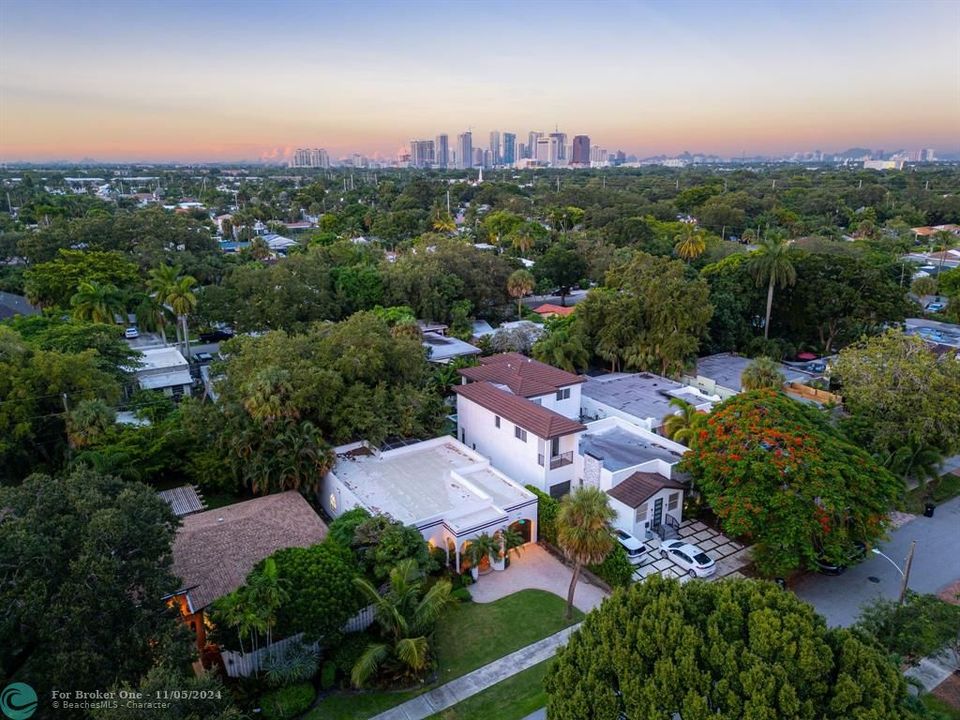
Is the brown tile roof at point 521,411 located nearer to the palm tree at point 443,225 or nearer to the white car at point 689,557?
the white car at point 689,557

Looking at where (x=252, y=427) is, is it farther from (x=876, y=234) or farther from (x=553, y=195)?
(x=553, y=195)

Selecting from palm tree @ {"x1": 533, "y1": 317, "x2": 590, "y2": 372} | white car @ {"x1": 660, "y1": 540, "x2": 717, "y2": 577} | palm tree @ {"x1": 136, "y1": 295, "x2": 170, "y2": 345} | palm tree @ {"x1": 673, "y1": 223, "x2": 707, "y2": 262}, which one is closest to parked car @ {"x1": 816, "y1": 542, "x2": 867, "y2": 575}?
white car @ {"x1": 660, "y1": 540, "x2": 717, "y2": 577}

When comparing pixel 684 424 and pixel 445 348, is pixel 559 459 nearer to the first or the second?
pixel 684 424

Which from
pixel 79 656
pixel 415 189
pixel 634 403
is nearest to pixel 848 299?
pixel 634 403

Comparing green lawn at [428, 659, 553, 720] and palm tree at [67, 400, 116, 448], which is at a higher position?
palm tree at [67, 400, 116, 448]

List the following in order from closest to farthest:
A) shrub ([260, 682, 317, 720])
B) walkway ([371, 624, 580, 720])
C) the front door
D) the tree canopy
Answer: the tree canopy
shrub ([260, 682, 317, 720])
walkway ([371, 624, 580, 720])
the front door

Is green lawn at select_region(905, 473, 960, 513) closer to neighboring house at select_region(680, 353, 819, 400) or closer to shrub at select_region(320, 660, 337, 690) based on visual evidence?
neighboring house at select_region(680, 353, 819, 400)

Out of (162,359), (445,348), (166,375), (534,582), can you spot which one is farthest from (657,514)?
(162,359)

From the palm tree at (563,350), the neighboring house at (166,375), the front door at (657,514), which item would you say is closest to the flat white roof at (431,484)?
the front door at (657,514)
